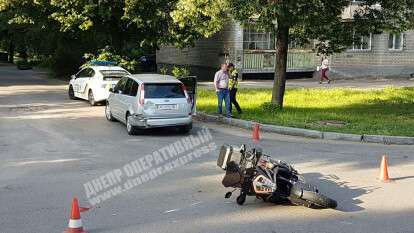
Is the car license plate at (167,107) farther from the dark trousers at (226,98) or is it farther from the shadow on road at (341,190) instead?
the shadow on road at (341,190)

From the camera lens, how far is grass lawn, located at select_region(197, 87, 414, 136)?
15547 mm

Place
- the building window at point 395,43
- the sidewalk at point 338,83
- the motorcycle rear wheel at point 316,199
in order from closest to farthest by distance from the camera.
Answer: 1. the motorcycle rear wheel at point 316,199
2. the sidewalk at point 338,83
3. the building window at point 395,43

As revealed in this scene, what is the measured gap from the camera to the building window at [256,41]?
108ft

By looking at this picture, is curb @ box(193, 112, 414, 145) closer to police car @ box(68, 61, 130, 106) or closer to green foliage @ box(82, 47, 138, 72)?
police car @ box(68, 61, 130, 106)

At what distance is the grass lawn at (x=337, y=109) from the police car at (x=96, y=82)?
→ 134 inches

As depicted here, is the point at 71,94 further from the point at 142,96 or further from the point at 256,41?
the point at 256,41

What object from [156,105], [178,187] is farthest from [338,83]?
[178,187]

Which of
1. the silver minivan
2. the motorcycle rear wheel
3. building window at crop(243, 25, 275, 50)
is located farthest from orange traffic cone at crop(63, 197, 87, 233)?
building window at crop(243, 25, 275, 50)

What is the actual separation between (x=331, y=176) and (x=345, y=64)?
26679 millimetres

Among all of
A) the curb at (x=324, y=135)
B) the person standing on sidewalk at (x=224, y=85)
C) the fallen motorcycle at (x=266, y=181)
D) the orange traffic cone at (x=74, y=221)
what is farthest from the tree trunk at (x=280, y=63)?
the orange traffic cone at (x=74, y=221)

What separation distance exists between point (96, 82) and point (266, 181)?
14261 mm

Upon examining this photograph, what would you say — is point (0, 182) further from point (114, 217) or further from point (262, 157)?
point (262, 157)

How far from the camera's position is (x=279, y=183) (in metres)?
7.79

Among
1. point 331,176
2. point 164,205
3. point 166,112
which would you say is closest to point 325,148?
point 331,176
